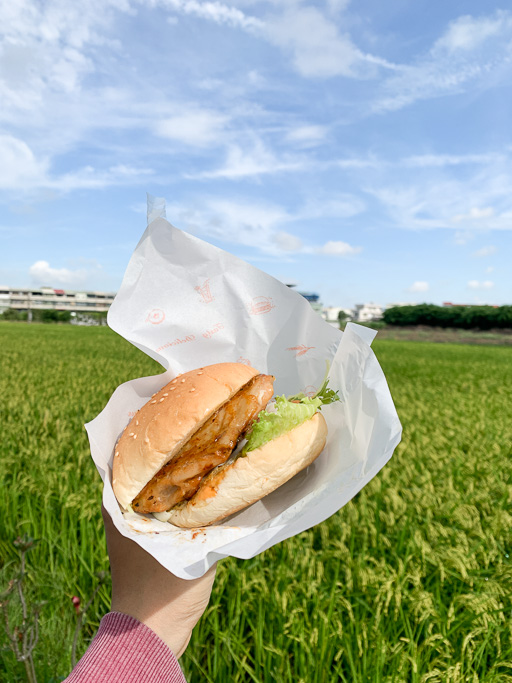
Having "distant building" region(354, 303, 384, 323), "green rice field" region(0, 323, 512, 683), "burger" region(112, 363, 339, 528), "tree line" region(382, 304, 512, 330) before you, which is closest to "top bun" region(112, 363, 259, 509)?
"burger" region(112, 363, 339, 528)

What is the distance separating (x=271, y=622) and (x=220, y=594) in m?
0.44

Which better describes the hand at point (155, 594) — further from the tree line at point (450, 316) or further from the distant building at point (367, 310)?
the distant building at point (367, 310)

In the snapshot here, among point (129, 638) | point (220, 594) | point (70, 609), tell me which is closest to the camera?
point (129, 638)

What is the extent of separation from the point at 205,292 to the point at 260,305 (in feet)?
0.98

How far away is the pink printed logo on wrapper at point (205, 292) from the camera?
2549 mm

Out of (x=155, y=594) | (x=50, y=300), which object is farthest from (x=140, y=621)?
(x=50, y=300)

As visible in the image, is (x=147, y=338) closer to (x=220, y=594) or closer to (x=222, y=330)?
(x=222, y=330)

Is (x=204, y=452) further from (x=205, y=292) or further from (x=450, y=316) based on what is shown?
(x=450, y=316)

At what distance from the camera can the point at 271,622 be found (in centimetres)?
267

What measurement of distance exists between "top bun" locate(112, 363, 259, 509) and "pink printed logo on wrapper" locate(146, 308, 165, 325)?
1.30 feet

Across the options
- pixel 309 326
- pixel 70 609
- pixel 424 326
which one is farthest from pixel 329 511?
pixel 424 326

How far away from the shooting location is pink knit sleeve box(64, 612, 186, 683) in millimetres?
1358

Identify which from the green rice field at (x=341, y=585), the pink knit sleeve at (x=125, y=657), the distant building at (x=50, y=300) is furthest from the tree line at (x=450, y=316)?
the pink knit sleeve at (x=125, y=657)

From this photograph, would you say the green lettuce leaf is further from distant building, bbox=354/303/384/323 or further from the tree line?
distant building, bbox=354/303/384/323
